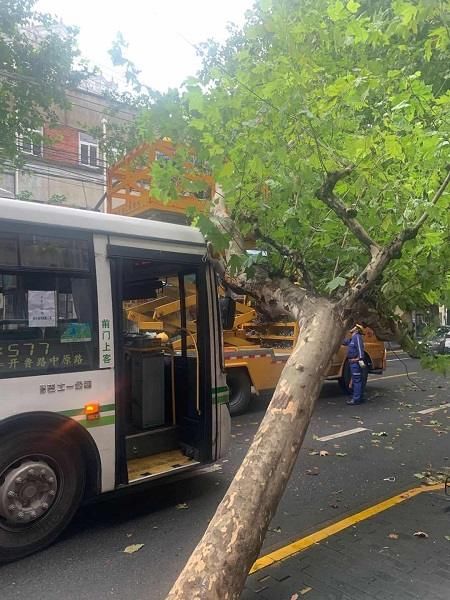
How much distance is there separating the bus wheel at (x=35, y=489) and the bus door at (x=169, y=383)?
0.61 metres

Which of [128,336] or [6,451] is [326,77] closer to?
[128,336]

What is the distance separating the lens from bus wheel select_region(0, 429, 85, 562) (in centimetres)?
374

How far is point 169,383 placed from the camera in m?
5.57

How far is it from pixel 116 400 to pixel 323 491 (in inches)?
97.0

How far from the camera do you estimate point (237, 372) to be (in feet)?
29.4

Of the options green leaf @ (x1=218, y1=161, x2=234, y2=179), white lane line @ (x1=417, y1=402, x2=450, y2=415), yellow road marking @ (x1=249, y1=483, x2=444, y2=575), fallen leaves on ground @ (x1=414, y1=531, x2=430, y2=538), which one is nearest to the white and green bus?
green leaf @ (x1=218, y1=161, x2=234, y2=179)

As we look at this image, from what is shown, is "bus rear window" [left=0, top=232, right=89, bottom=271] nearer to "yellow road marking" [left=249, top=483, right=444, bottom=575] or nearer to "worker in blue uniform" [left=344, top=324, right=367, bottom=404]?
"yellow road marking" [left=249, top=483, right=444, bottom=575]

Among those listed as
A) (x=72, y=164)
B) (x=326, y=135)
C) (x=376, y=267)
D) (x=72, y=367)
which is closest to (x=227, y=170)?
(x=326, y=135)

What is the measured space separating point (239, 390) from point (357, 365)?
2.73 m

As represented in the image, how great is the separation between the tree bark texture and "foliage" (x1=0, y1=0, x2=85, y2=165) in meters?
7.85

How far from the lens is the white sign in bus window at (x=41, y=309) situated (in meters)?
3.94

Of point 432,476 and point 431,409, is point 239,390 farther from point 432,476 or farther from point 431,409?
point 432,476

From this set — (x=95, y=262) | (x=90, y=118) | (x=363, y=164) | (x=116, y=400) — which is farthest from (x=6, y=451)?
(x=90, y=118)

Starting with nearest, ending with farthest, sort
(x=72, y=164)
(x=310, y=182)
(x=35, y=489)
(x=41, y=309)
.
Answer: (x=35, y=489), (x=41, y=309), (x=310, y=182), (x=72, y=164)
